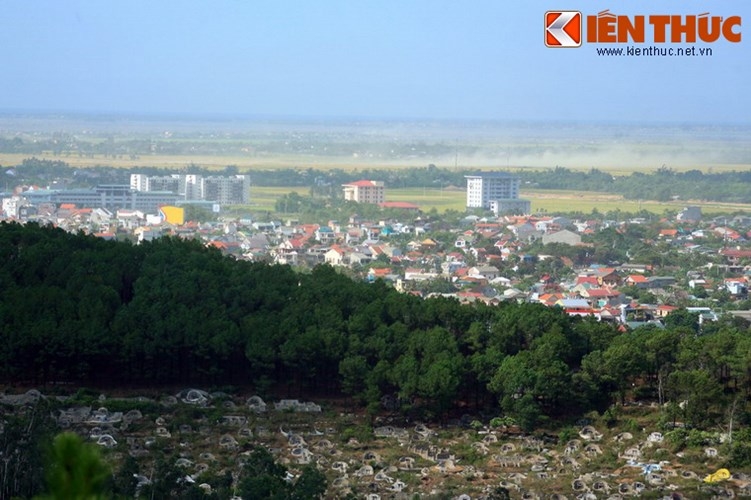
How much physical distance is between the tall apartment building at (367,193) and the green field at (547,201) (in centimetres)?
119

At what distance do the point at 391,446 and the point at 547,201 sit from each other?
2888cm

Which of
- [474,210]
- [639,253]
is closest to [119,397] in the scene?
[639,253]

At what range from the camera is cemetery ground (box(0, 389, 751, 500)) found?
29.2 feet

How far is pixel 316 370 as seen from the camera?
11.6 metres

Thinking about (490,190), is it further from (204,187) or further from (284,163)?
(284,163)

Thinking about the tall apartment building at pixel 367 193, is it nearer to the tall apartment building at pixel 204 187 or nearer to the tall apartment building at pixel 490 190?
the tall apartment building at pixel 490 190

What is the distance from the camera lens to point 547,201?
38.3m

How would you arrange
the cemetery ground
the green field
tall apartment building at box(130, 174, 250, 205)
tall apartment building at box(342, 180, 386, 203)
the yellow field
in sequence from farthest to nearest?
the yellow field, tall apartment building at box(130, 174, 250, 205), tall apartment building at box(342, 180, 386, 203), the green field, the cemetery ground

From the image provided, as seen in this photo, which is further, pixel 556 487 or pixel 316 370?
pixel 316 370

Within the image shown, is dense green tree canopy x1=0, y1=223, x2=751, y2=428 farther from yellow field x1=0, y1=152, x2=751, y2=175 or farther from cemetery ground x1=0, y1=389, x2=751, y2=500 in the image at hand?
yellow field x1=0, y1=152, x2=751, y2=175

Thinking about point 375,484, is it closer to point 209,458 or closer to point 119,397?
point 209,458

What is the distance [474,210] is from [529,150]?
29.6m

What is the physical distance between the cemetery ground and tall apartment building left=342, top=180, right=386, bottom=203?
24.5m

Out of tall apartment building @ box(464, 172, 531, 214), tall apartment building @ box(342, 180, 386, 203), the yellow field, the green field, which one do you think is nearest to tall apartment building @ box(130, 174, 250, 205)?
the green field
